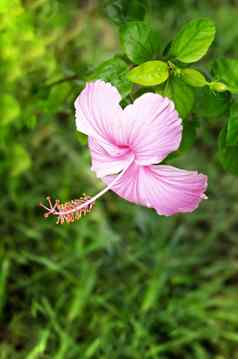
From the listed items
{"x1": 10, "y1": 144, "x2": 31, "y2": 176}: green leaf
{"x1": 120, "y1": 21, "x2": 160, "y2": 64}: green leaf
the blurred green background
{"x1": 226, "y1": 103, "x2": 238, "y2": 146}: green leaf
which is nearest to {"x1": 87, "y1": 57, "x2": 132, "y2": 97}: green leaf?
{"x1": 120, "y1": 21, "x2": 160, "y2": 64}: green leaf

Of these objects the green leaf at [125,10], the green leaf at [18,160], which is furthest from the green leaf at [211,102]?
the green leaf at [18,160]

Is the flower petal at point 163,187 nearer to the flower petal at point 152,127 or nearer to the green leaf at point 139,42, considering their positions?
the flower petal at point 152,127

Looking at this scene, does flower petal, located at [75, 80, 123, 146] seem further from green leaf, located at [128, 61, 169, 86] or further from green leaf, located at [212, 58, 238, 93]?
green leaf, located at [212, 58, 238, 93]

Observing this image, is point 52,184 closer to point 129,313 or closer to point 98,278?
point 98,278

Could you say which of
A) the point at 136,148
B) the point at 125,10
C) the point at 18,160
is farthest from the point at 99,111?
the point at 18,160

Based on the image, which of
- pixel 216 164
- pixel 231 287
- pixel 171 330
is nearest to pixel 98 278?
pixel 171 330

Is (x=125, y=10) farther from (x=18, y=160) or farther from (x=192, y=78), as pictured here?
(x=18, y=160)
